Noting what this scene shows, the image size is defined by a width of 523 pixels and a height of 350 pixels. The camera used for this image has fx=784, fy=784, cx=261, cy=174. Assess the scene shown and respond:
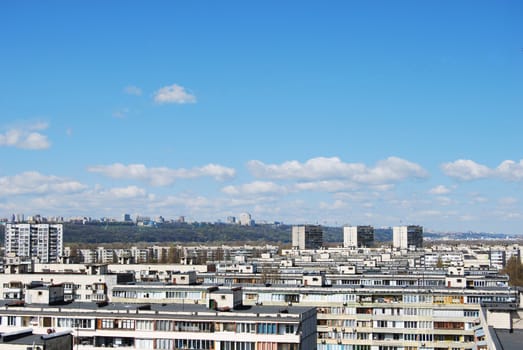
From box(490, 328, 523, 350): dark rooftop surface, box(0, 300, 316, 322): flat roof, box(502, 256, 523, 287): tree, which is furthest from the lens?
box(502, 256, 523, 287): tree

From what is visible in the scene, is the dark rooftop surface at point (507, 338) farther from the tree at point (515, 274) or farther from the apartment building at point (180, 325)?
the tree at point (515, 274)

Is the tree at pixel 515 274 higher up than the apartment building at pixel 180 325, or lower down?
lower down

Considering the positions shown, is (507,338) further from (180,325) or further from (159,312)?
(159,312)

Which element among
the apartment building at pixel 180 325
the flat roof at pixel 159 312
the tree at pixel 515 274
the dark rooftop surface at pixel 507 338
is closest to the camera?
the dark rooftop surface at pixel 507 338

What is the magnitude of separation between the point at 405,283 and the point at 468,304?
21905 millimetres

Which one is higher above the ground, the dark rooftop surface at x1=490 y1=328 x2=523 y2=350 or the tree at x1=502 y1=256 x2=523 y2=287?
the dark rooftop surface at x1=490 y1=328 x2=523 y2=350

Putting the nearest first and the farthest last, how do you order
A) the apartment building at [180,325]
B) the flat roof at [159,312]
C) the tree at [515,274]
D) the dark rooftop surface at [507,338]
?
the dark rooftop surface at [507,338], the apartment building at [180,325], the flat roof at [159,312], the tree at [515,274]

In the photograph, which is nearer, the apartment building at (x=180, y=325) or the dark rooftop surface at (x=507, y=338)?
the dark rooftop surface at (x=507, y=338)

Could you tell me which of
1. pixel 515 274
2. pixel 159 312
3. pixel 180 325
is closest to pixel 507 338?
pixel 180 325

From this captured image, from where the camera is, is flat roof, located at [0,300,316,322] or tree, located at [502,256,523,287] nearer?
flat roof, located at [0,300,316,322]

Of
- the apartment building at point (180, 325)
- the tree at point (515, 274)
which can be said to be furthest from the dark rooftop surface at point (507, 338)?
the tree at point (515, 274)

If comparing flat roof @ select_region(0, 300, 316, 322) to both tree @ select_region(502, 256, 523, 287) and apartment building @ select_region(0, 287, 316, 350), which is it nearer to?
apartment building @ select_region(0, 287, 316, 350)

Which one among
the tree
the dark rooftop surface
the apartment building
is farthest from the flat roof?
the tree

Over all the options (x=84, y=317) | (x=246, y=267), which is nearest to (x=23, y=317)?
(x=84, y=317)
